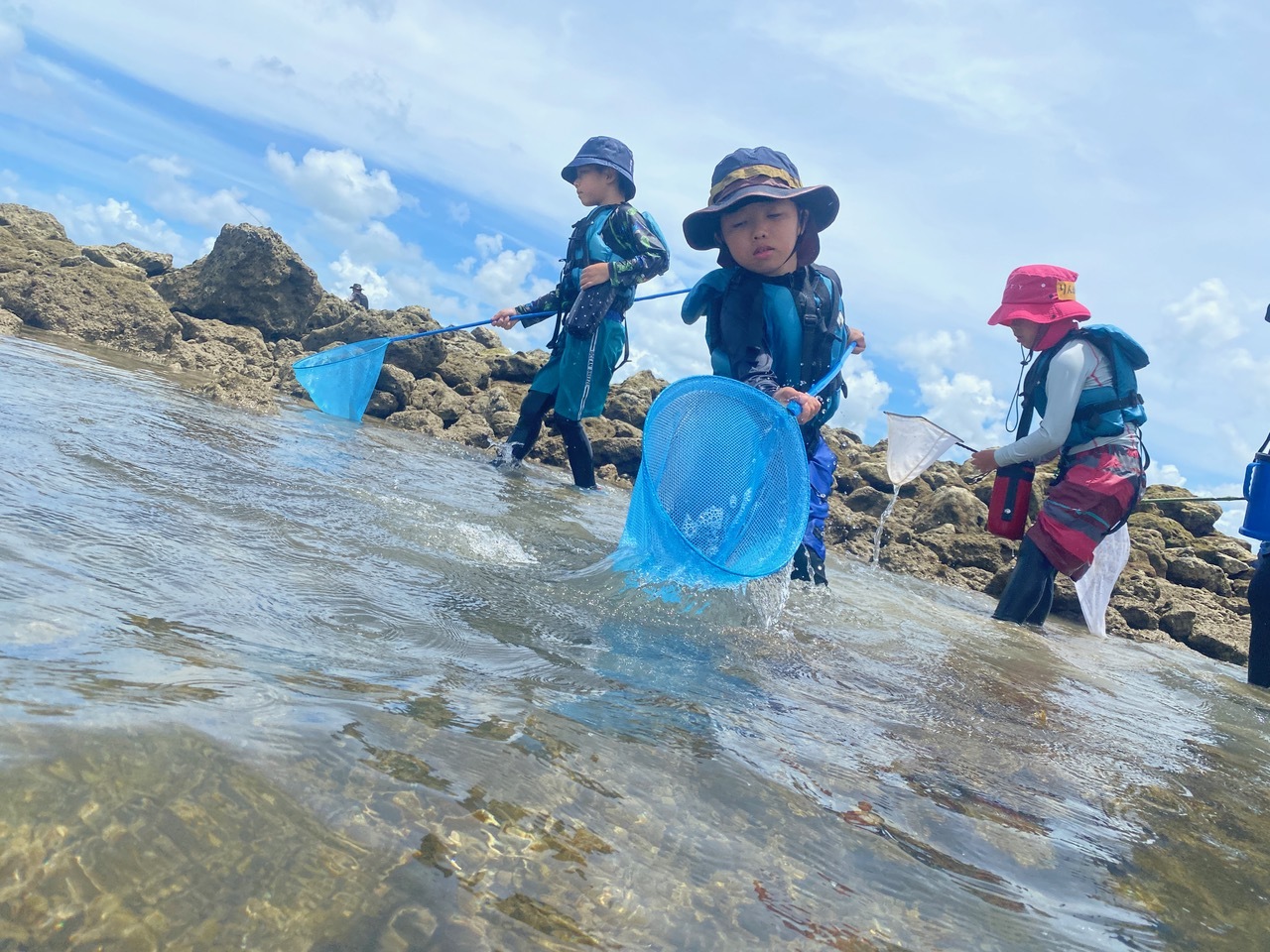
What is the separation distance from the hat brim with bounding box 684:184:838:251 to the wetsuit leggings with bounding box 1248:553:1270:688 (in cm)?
307

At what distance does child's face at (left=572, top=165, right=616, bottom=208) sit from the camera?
21.1 feet

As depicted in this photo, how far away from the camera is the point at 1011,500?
16.4 ft

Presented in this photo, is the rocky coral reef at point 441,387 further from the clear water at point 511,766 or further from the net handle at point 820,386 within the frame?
the clear water at point 511,766

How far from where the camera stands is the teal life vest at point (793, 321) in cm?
420

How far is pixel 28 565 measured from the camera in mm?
1926

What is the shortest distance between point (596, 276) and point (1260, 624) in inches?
182

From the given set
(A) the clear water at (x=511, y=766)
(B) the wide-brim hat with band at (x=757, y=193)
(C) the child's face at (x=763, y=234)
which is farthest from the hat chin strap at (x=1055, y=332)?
(A) the clear water at (x=511, y=766)

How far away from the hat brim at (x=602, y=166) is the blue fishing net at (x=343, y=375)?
3.01 meters

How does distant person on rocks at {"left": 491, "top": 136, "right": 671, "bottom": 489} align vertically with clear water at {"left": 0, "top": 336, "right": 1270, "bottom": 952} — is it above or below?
above

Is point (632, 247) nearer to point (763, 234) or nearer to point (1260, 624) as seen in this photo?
point (763, 234)

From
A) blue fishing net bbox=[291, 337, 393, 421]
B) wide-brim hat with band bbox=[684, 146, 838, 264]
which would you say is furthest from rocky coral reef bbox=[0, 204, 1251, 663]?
wide-brim hat with band bbox=[684, 146, 838, 264]

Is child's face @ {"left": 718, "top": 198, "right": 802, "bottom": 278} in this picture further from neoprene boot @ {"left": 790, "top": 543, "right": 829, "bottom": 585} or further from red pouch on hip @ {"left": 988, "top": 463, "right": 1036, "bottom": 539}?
red pouch on hip @ {"left": 988, "top": 463, "right": 1036, "bottom": 539}

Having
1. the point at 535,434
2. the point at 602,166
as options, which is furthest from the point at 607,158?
the point at 535,434

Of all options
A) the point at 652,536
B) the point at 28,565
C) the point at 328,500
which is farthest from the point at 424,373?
the point at 28,565
